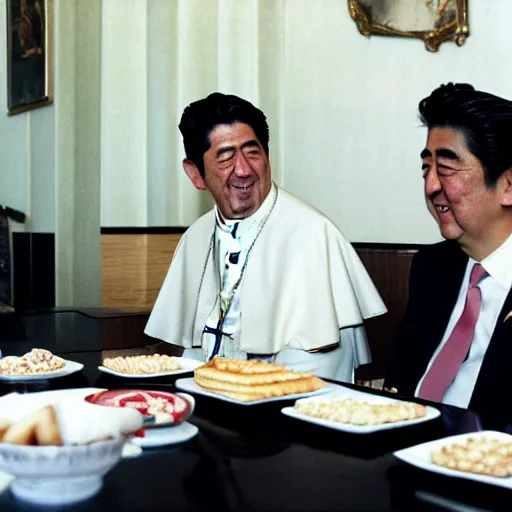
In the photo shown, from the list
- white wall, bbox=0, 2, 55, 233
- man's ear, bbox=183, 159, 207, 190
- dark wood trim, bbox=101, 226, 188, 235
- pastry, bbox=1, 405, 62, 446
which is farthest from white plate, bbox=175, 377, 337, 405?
white wall, bbox=0, 2, 55, 233

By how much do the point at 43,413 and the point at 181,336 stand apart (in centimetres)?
246

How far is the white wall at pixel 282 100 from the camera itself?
5.75 m

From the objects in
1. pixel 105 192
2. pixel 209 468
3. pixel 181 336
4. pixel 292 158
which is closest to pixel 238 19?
pixel 292 158

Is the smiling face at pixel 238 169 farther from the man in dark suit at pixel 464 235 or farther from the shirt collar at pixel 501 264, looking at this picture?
the shirt collar at pixel 501 264

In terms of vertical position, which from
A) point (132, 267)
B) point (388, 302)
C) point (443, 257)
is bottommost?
point (388, 302)

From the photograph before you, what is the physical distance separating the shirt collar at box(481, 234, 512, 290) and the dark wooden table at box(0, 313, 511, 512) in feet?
2.65

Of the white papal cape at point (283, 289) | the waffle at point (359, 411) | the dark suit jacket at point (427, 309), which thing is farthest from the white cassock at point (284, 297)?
the waffle at point (359, 411)

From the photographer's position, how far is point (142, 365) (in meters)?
2.51

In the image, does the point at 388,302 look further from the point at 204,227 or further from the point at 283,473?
the point at 283,473

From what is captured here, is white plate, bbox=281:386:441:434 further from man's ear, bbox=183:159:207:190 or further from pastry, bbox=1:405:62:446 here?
man's ear, bbox=183:159:207:190

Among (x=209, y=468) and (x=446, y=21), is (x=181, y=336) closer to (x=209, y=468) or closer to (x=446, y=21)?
(x=209, y=468)

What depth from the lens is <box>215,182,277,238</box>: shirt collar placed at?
149 inches

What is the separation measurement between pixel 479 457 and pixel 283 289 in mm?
2158

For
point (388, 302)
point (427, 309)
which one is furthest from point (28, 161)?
point (427, 309)
